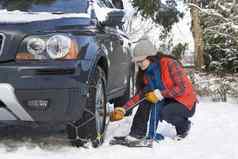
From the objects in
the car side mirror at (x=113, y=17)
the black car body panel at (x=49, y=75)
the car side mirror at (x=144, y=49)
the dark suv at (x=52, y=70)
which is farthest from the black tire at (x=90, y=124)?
the car side mirror at (x=113, y=17)

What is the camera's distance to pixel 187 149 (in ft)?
18.0

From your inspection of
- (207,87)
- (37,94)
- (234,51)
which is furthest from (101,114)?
(234,51)

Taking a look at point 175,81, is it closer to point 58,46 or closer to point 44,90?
point 58,46

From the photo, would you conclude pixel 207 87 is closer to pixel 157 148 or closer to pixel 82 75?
pixel 157 148

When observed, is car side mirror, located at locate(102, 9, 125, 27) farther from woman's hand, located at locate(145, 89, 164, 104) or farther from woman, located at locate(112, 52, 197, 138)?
woman's hand, located at locate(145, 89, 164, 104)

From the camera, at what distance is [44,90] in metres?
4.81

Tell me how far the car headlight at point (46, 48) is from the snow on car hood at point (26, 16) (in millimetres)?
181

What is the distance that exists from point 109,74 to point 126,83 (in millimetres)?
1727

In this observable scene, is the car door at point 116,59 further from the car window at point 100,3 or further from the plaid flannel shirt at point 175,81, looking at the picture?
the plaid flannel shirt at point 175,81

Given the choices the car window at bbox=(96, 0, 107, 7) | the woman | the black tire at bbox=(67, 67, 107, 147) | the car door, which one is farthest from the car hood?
the car window at bbox=(96, 0, 107, 7)

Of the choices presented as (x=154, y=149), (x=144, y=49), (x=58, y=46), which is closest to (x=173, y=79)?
(x=144, y=49)

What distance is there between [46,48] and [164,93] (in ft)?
4.34

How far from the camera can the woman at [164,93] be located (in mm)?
5762

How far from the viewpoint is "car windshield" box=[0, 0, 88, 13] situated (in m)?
5.55
